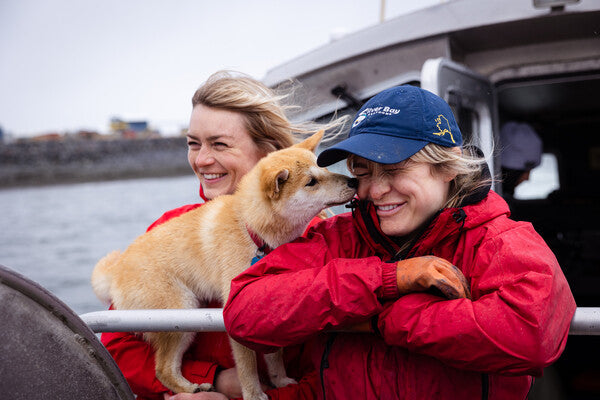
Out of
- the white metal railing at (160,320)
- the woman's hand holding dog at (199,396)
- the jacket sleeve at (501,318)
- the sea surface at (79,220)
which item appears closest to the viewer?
the jacket sleeve at (501,318)

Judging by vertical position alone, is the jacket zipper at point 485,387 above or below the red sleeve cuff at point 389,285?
below

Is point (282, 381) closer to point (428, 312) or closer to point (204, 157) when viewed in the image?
point (428, 312)

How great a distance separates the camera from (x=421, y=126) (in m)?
1.80

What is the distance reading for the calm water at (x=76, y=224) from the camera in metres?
19.2

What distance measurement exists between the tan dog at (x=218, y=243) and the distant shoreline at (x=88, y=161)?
43701 mm

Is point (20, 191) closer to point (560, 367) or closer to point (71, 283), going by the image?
point (71, 283)

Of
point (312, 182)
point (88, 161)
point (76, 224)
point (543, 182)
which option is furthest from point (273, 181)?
point (88, 161)

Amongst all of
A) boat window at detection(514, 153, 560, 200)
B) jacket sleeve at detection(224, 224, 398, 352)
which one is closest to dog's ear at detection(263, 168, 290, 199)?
jacket sleeve at detection(224, 224, 398, 352)

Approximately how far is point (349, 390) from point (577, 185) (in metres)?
7.19

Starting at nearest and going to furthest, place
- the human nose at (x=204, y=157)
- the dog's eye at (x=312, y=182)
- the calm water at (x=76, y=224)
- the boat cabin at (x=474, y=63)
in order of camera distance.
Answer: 1. the dog's eye at (x=312, y=182)
2. the human nose at (x=204, y=157)
3. the boat cabin at (x=474, y=63)
4. the calm water at (x=76, y=224)

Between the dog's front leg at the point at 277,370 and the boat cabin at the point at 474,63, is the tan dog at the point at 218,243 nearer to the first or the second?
the dog's front leg at the point at 277,370

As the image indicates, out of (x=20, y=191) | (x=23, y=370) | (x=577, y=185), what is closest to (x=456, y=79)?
(x=23, y=370)

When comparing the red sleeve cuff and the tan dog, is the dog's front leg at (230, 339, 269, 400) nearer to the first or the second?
the tan dog

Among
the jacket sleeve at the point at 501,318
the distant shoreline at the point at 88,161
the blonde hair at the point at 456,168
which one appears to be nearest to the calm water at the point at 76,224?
the distant shoreline at the point at 88,161
